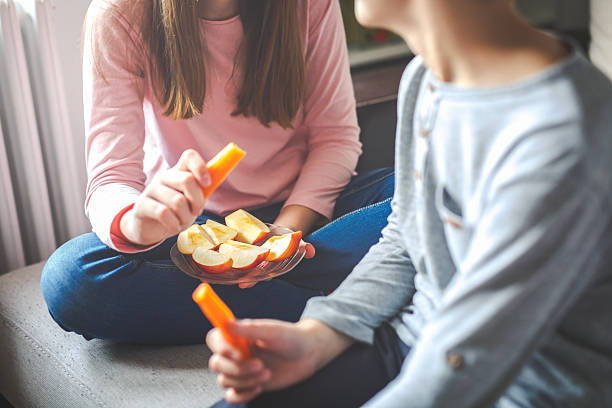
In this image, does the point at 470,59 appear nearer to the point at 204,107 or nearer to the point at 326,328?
the point at 326,328

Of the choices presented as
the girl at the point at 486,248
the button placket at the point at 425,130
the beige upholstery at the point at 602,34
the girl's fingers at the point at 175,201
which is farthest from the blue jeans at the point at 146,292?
the beige upholstery at the point at 602,34

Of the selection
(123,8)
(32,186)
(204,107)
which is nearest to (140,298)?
(204,107)

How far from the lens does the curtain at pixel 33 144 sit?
1494 millimetres

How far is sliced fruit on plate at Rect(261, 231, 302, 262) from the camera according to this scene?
1059 mm

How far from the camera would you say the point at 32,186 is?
1.57m

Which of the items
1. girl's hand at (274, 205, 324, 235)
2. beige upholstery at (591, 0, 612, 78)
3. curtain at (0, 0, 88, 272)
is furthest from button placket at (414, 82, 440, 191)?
curtain at (0, 0, 88, 272)

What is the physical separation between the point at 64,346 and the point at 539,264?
2.78ft

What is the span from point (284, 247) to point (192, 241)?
0.45 ft

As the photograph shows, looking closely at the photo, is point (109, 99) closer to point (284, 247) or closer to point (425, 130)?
point (284, 247)

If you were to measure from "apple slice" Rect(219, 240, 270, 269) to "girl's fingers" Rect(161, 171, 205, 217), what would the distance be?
19cm

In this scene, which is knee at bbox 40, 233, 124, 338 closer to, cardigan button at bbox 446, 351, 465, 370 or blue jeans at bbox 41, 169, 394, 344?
blue jeans at bbox 41, 169, 394, 344

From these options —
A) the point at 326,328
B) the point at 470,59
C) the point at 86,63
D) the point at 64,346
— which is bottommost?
the point at 64,346

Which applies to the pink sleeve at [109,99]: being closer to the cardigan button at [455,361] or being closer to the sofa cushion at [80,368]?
the sofa cushion at [80,368]

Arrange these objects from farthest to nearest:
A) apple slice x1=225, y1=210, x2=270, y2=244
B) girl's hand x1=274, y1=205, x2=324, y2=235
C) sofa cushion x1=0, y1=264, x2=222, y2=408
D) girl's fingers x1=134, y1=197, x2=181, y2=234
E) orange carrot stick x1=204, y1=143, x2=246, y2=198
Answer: girl's hand x1=274, y1=205, x2=324, y2=235 < apple slice x1=225, y1=210, x2=270, y2=244 < sofa cushion x1=0, y1=264, x2=222, y2=408 < girl's fingers x1=134, y1=197, x2=181, y2=234 < orange carrot stick x1=204, y1=143, x2=246, y2=198
